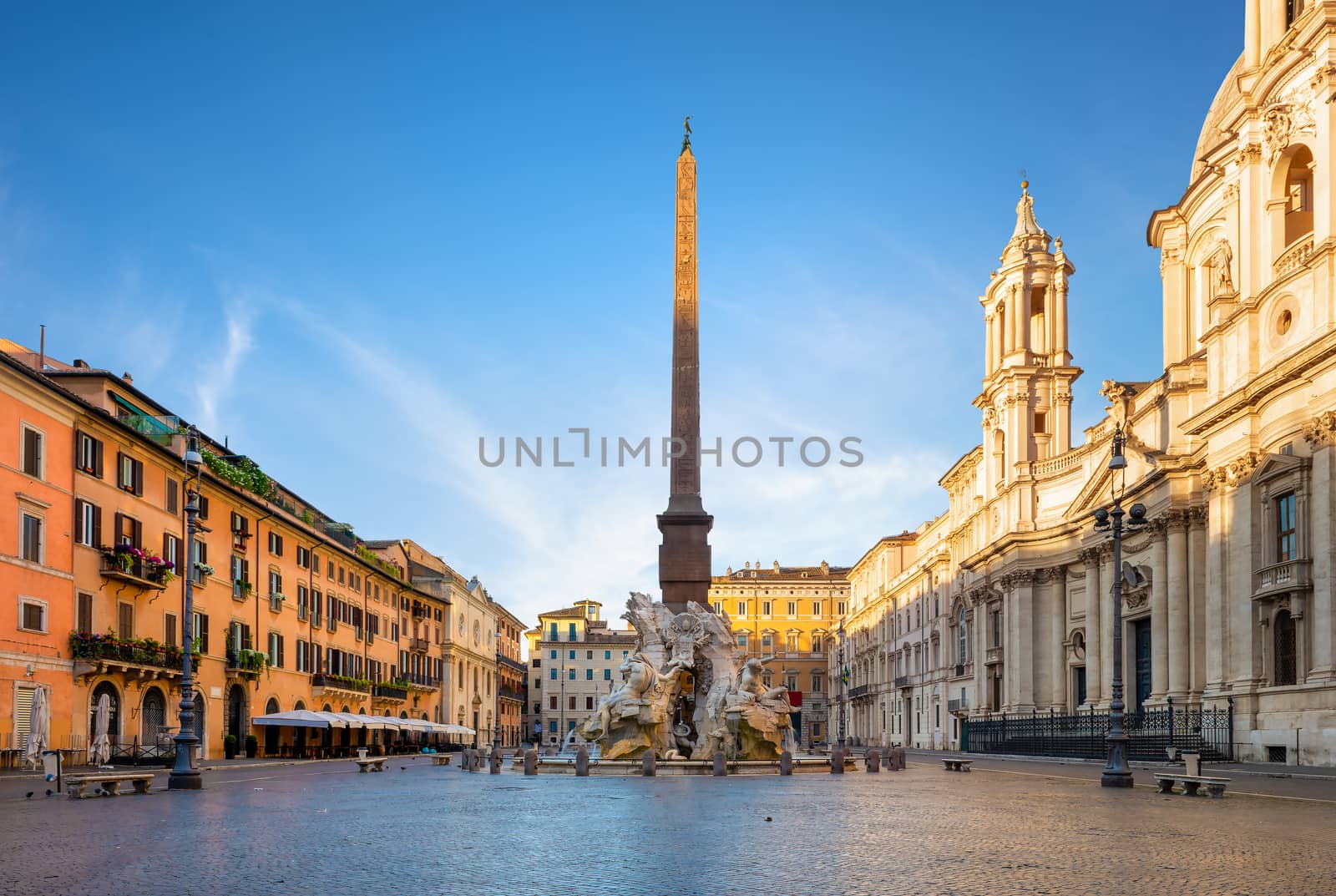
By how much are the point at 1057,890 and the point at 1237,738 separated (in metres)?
30.8

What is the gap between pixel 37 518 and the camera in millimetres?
32156

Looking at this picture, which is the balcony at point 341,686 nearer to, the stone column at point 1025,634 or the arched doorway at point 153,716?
the arched doorway at point 153,716

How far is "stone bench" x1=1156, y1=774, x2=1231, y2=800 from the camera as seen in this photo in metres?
20.2

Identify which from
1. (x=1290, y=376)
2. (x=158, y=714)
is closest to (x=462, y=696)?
(x=158, y=714)

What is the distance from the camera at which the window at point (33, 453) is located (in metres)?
31.6

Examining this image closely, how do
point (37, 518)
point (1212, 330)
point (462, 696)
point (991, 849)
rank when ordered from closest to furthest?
point (991, 849), point (37, 518), point (1212, 330), point (462, 696)

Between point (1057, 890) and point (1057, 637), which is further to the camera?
point (1057, 637)

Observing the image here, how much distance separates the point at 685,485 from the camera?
32.3 m

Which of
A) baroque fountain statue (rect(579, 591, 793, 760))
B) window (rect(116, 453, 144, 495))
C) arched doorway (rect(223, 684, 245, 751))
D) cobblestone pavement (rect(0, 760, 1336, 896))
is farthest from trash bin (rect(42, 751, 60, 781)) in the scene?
arched doorway (rect(223, 684, 245, 751))

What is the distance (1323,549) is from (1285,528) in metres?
3.25

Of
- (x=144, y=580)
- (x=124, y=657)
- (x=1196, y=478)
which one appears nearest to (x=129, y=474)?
(x=144, y=580)

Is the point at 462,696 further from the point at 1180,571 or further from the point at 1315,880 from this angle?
the point at 1315,880

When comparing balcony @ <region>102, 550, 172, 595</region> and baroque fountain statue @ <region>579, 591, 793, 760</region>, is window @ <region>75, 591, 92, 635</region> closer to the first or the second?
balcony @ <region>102, 550, 172, 595</region>

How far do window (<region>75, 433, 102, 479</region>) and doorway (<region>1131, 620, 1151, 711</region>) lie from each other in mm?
36553
